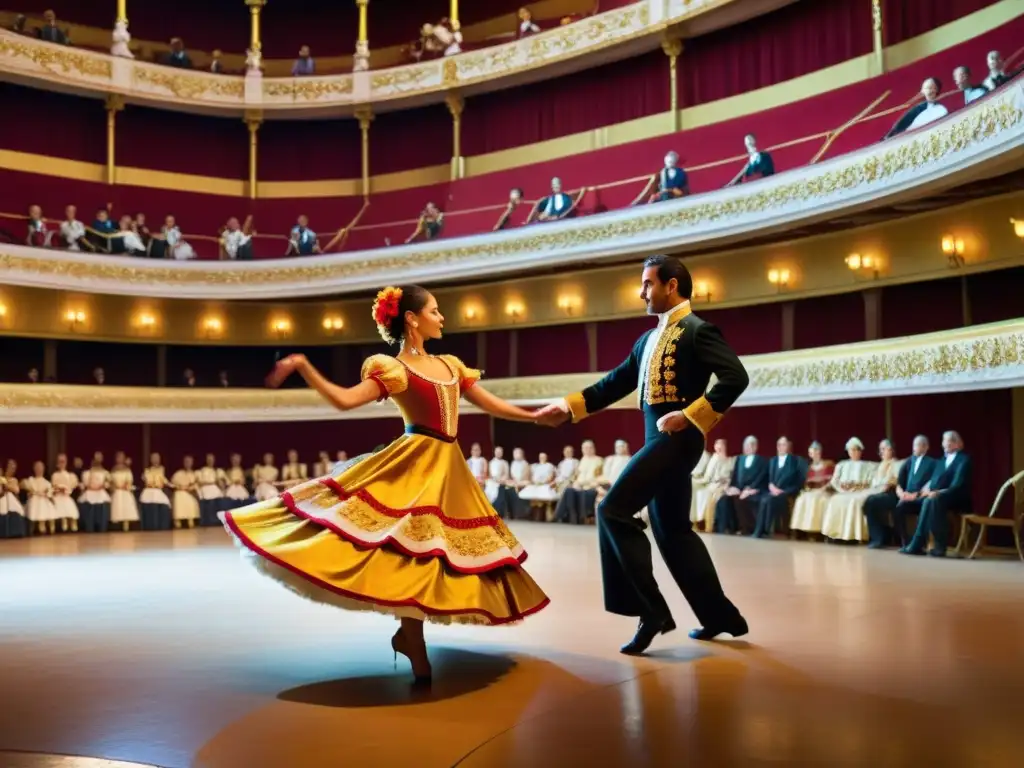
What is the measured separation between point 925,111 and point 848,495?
16.1 feet

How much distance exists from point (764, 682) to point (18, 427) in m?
18.8

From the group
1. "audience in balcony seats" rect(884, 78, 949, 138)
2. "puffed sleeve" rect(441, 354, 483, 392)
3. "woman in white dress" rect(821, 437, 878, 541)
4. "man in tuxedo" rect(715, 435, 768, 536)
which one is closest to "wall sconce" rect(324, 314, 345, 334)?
"man in tuxedo" rect(715, 435, 768, 536)

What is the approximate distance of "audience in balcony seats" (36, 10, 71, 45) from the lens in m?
21.4

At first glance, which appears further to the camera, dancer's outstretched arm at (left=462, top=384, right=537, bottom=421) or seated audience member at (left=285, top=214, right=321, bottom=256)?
seated audience member at (left=285, top=214, right=321, bottom=256)

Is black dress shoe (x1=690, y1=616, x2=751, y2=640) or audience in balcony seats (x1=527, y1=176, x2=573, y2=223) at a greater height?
audience in balcony seats (x1=527, y1=176, x2=573, y2=223)

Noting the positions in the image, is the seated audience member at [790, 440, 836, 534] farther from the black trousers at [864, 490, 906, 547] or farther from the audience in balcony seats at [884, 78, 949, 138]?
the audience in balcony seats at [884, 78, 949, 138]

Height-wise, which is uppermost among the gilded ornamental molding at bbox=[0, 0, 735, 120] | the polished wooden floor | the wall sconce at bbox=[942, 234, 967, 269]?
the gilded ornamental molding at bbox=[0, 0, 735, 120]

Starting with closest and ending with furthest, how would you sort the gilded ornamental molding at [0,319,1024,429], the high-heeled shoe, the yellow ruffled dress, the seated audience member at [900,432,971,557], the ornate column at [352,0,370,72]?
1. the yellow ruffled dress
2. the high-heeled shoe
3. the seated audience member at [900,432,971,557]
4. the gilded ornamental molding at [0,319,1024,429]
5. the ornate column at [352,0,370,72]

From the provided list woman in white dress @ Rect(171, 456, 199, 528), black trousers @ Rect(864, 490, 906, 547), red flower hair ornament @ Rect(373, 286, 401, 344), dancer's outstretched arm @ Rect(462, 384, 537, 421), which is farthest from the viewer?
woman in white dress @ Rect(171, 456, 199, 528)

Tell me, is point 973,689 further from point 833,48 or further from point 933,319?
point 833,48

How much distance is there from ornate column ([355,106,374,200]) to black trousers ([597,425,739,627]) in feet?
63.3

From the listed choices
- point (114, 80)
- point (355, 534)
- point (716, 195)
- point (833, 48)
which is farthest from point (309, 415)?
point (355, 534)

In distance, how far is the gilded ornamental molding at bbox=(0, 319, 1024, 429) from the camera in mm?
11992

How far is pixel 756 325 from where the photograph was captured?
18.3 meters
